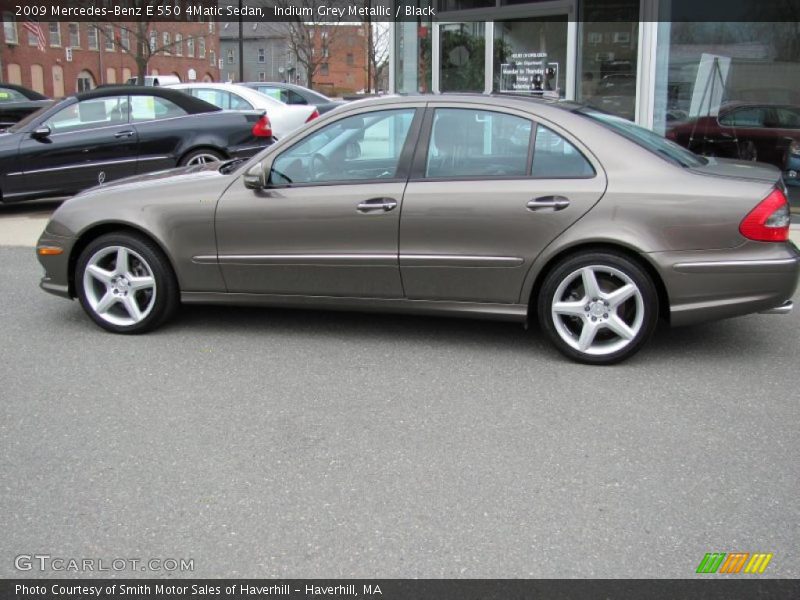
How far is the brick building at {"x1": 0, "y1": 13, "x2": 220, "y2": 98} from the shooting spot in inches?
1874

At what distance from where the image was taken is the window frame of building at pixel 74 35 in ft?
172

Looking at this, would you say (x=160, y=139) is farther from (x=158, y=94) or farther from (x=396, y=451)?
(x=396, y=451)

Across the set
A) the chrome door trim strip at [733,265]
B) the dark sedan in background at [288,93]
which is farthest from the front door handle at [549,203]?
the dark sedan in background at [288,93]

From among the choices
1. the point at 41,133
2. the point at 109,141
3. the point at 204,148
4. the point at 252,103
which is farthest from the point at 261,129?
the point at 252,103

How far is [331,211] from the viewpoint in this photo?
521 cm

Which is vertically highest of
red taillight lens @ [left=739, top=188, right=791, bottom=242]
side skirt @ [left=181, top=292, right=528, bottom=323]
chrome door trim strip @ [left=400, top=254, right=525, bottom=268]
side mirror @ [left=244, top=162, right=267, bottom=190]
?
side mirror @ [left=244, top=162, right=267, bottom=190]

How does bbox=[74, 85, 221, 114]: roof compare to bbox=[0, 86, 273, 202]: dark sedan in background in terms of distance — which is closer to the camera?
bbox=[0, 86, 273, 202]: dark sedan in background

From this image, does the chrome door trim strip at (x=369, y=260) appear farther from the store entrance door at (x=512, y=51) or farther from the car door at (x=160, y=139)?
the store entrance door at (x=512, y=51)

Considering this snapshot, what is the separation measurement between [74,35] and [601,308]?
55.1 meters

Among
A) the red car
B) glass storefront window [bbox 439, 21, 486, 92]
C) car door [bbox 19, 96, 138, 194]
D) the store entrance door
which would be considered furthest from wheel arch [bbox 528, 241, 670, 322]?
glass storefront window [bbox 439, 21, 486, 92]

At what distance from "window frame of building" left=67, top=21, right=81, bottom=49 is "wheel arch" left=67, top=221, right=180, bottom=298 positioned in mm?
51994

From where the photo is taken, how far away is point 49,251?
5730 mm

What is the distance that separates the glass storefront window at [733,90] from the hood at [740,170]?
566cm

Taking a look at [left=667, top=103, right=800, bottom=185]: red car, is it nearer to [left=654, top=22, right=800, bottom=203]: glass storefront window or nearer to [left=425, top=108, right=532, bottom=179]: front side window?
[left=654, top=22, right=800, bottom=203]: glass storefront window
